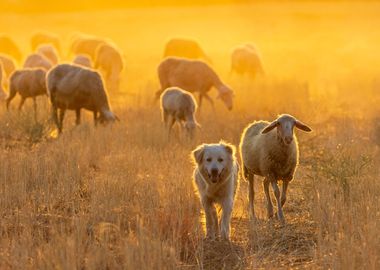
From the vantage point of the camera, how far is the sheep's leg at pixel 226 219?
8.04m

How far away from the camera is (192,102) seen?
52.3 feet

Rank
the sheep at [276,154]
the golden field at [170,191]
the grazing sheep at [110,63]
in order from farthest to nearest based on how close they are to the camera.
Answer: the grazing sheep at [110,63] → the sheep at [276,154] → the golden field at [170,191]

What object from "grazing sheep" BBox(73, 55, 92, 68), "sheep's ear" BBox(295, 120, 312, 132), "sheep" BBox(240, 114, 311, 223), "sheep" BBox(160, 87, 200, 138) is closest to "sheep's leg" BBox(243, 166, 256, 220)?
"sheep" BBox(240, 114, 311, 223)

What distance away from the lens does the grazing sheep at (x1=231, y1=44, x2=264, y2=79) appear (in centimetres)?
2880

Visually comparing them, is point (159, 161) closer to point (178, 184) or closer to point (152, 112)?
point (178, 184)

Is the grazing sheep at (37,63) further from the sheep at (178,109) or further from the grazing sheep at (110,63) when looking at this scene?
the sheep at (178,109)

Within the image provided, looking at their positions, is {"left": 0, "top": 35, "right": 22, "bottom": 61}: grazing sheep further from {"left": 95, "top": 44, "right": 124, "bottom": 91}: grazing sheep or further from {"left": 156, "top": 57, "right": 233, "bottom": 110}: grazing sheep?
{"left": 156, "top": 57, "right": 233, "bottom": 110}: grazing sheep

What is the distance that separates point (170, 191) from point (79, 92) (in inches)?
255

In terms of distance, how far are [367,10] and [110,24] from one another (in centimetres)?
2677

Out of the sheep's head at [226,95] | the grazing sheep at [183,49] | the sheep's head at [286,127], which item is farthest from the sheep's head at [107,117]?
the grazing sheep at [183,49]

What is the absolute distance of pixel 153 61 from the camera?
3678 cm

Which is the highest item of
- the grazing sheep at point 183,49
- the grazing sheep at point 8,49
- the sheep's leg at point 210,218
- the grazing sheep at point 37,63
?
the grazing sheep at point 8,49

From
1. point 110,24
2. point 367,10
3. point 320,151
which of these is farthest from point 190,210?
point 367,10

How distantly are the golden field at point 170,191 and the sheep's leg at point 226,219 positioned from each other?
0.17 m
